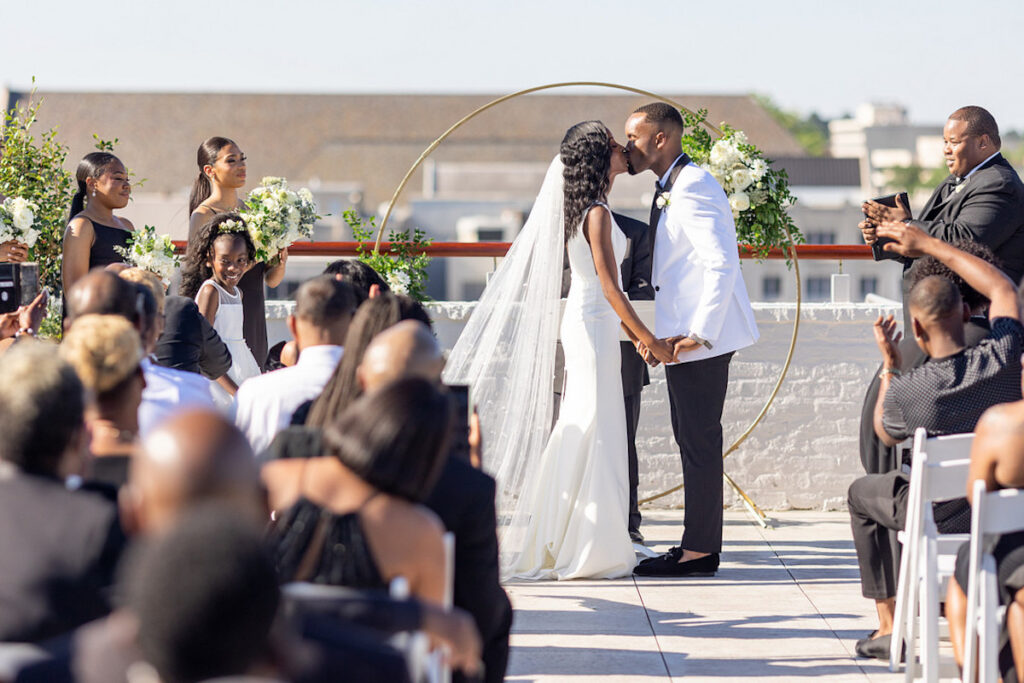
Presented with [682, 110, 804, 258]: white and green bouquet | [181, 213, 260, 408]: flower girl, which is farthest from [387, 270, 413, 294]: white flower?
[682, 110, 804, 258]: white and green bouquet

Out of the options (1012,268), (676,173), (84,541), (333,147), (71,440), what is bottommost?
(84,541)

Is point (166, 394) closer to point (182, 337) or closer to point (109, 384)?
point (109, 384)

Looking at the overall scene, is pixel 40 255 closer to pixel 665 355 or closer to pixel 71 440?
pixel 665 355

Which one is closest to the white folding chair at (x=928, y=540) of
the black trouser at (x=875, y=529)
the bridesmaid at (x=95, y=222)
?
the black trouser at (x=875, y=529)

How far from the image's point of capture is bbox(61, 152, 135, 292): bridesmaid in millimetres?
5496

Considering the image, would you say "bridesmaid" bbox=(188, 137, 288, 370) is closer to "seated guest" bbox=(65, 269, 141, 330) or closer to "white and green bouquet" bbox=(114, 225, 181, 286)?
"white and green bouquet" bbox=(114, 225, 181, 286)

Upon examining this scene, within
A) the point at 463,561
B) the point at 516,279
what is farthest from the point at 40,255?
the point at 463,561

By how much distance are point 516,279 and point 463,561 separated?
283 centimetres

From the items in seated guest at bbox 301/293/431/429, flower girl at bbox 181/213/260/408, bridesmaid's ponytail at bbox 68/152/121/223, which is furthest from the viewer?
bridesmaid's ponytail at bbox 68/152/121/223

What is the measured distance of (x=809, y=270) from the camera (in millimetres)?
56469

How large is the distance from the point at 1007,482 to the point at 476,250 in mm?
3891

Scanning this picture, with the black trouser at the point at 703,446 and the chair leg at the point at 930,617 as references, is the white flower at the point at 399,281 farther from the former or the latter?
the chair leg at the point at 930,617

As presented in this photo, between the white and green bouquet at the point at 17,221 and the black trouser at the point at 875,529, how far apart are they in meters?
3.79

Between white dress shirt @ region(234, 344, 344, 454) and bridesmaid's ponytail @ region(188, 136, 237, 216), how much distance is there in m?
2.47
